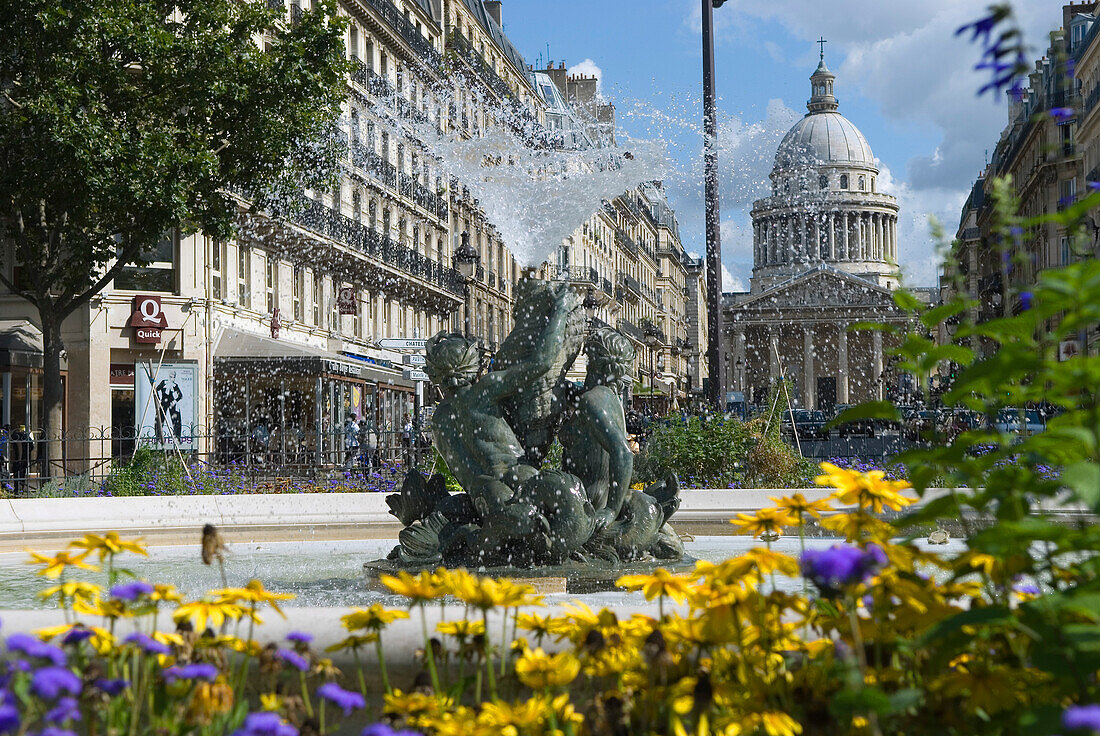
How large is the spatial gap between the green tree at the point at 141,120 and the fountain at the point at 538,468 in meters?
12.8

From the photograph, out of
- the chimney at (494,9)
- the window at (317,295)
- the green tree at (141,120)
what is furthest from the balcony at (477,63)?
the green tree at (141,120)

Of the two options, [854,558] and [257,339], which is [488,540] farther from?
[257,339]

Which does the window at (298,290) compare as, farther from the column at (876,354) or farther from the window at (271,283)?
the column at (876,354)

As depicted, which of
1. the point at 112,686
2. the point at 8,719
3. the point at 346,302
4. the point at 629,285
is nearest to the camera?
the point at 8,719

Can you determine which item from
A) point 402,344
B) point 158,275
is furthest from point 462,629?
point 158,275

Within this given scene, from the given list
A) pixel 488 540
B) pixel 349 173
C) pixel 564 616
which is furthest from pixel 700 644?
pixel 349 173

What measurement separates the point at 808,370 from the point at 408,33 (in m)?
86.7

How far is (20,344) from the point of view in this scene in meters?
26.2

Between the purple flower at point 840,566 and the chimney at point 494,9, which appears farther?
the chimney at point 494,9

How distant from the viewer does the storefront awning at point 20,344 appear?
84.8ft

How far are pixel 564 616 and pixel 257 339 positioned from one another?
2864 cm

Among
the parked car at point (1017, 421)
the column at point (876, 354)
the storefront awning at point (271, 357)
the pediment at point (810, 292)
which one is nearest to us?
the parked car at point (1017, 421)

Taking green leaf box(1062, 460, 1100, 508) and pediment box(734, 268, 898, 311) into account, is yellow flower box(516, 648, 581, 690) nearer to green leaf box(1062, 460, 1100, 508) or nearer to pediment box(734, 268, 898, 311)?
green leaf box(1062, 460, 1100, 508)

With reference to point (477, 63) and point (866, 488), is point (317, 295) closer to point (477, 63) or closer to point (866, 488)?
point (477, 63)
